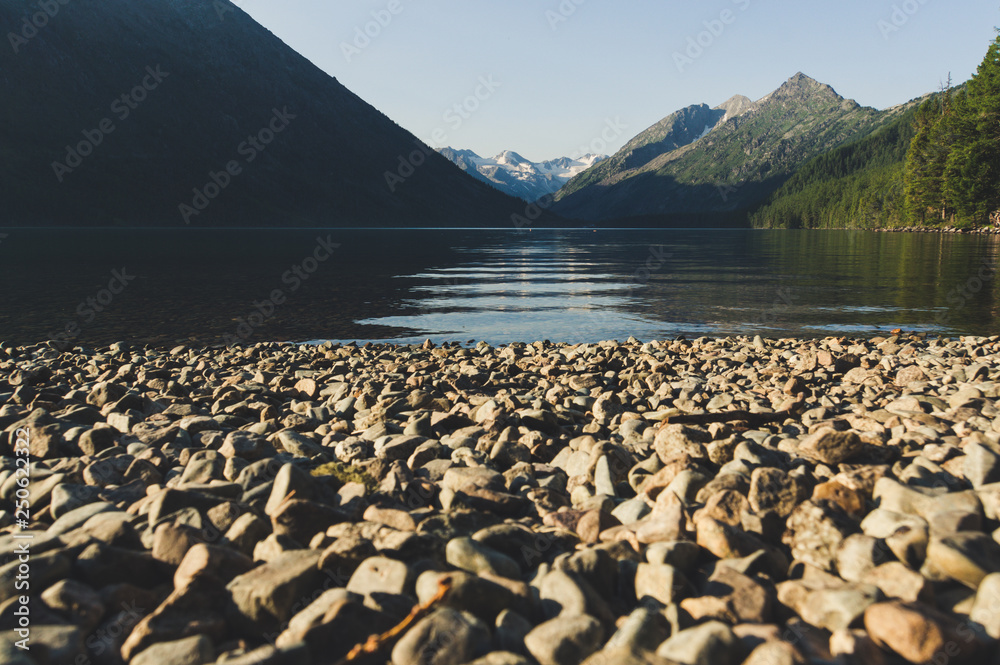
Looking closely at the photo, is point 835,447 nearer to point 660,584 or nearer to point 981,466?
point 981,466

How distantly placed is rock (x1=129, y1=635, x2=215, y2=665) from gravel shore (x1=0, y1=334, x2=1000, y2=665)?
11mm

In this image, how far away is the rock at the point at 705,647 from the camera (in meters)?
2.65

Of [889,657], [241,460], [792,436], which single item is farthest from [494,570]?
[792,436]

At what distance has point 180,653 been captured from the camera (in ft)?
9.56

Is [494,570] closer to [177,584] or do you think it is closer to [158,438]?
[177,584]

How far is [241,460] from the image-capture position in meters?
5.39

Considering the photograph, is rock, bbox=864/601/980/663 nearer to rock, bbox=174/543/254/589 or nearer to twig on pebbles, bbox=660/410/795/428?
rock, bbox=174/543/254/589

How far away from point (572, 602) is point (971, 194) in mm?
100525

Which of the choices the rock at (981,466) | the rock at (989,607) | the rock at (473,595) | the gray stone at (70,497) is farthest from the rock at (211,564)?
the rock at (981,466)

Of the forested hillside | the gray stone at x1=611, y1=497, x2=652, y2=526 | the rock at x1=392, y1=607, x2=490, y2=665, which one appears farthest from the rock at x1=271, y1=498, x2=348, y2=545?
the forested hillside

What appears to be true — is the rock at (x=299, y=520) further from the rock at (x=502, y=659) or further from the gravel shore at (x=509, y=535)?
the rock at (x=502, y=659)

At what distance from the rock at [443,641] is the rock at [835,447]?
11.5 feet

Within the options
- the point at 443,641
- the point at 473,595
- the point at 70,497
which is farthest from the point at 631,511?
the point at 70,497

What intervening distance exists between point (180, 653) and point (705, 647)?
2.49 m
